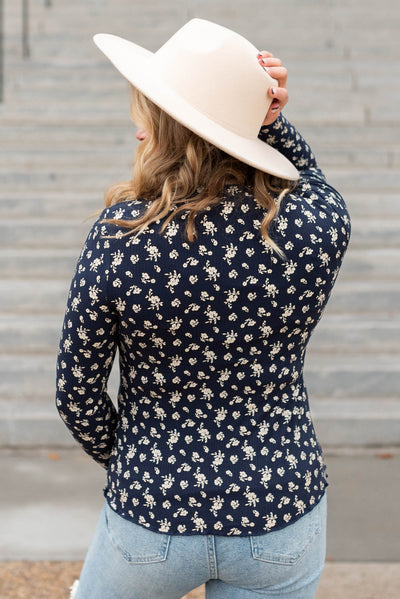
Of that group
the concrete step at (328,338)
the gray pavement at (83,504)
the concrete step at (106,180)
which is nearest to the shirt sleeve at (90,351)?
the gray pavement at (83,504)

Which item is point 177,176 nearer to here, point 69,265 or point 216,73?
point 216,73

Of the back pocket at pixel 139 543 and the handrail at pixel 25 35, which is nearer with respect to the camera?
the back pocket at pixel 139 543

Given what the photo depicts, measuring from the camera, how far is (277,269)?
1.35 metres

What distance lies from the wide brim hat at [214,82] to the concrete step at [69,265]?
3.98 m

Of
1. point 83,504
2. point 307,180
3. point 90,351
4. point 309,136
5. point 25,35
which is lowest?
point 83,504

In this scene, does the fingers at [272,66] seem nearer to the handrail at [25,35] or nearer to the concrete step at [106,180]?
the concrete step at [106,180]

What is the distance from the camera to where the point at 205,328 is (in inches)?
52.7

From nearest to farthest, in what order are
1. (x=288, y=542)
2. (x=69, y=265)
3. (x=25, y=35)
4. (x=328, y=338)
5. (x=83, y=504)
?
(x=288, y=542) → (x=83, y=504) → (x=328, y=338) → (x=69, y=265) → (x=25, y=35)

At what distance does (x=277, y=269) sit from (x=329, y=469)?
290 centimetres

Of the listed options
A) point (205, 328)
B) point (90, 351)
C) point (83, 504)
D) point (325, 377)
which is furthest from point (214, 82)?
point (325, 377)

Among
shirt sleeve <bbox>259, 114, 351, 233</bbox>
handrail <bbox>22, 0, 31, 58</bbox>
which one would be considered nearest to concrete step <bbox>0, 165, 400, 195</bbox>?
handrail <bbox>22, 0, 31, 58</bbox>

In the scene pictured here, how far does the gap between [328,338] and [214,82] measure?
3.63 metres

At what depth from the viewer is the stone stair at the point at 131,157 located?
4.55m

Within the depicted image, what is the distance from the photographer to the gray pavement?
3291mm
